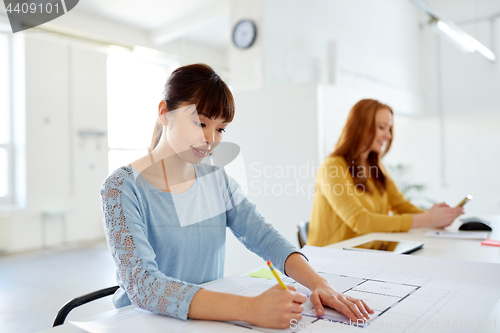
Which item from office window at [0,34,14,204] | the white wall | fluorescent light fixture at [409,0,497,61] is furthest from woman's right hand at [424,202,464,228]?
office window at [0,34,14,204]

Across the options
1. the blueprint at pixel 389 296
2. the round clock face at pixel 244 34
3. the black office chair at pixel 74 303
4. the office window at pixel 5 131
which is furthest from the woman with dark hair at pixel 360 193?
the office window at pixel 5 131

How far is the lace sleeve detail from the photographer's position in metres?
0.73

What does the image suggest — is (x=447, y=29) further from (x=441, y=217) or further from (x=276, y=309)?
(x=276, y=309)

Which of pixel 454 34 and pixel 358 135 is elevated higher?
pixel 454 34

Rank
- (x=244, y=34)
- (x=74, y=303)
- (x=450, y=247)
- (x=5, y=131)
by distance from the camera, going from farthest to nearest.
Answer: (x=5, y=131) < (x=244, y=34) < (x=450, y=247) < (x=74, y=303)

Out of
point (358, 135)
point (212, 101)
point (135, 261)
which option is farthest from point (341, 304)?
point (358, 135)

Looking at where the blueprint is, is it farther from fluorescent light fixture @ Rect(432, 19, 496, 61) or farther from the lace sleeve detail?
fluorescent light fixture @ Rect(432, 19, 496, 61)

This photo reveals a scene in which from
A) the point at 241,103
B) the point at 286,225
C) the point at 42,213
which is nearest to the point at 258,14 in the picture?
the point at 241,103

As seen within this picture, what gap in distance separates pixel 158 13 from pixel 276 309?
511 cm

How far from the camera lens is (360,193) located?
6.22 feet

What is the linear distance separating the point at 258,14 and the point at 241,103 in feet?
3.23

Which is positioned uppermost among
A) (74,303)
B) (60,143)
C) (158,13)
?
(158,13)

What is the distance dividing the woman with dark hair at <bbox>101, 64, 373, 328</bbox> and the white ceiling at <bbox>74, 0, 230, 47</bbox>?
3.88m

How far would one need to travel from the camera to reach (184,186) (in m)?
1.11
